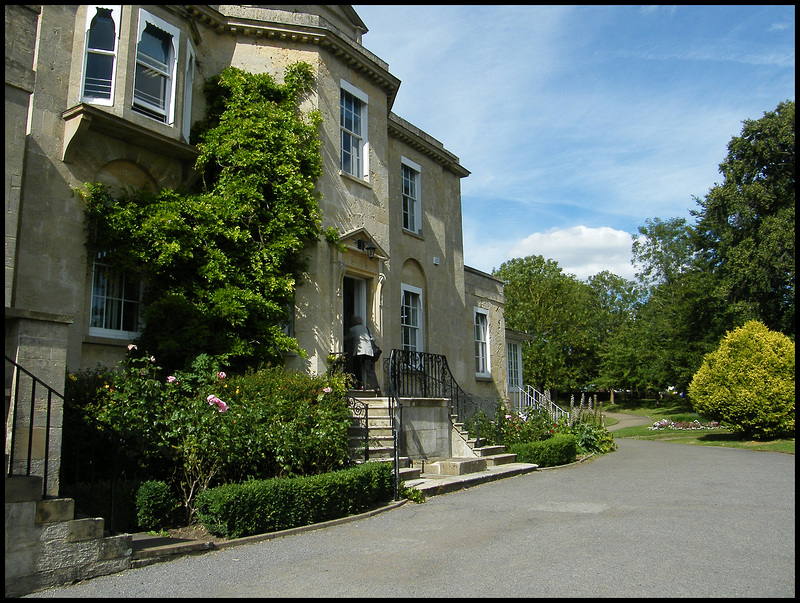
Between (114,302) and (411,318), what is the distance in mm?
8481

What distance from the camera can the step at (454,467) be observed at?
12614 mm

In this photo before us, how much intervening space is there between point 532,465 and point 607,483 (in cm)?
243

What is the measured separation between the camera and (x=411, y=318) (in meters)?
17.7

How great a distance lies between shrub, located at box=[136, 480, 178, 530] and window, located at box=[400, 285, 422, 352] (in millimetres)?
9810

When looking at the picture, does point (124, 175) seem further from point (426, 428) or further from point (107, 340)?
point (426, 428)

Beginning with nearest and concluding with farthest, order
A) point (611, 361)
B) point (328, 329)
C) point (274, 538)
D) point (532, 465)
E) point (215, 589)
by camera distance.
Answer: point (215, 589) < point (274, 538) < point (328, 329) < point (532, 465) < point (611, 361)

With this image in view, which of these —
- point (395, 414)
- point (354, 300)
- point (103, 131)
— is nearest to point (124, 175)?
point (103, 131)

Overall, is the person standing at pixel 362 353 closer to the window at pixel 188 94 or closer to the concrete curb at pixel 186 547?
the window at pixel 188 94

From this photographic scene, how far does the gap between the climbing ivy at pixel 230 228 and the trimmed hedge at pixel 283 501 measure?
341cm

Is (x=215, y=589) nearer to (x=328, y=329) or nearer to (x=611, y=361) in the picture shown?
(x=328, y=329)

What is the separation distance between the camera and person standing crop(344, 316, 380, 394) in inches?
539

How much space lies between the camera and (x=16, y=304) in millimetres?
9469

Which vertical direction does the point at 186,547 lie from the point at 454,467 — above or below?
below

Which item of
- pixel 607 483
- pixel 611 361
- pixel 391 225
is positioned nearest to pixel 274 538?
pixel 607 483
